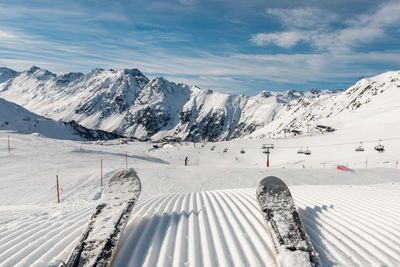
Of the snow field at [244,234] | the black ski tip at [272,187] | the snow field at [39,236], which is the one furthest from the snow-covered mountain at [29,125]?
the black ski tip at [272,187]

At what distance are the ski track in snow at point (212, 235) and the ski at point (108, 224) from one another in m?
0.45

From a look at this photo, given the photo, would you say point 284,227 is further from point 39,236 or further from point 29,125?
point 29,125

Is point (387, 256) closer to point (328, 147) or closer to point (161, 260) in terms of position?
point (161, 260)

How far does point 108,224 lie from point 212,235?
2472 mm

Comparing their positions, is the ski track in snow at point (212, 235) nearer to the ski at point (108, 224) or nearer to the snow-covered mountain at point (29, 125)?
the ski at point (108, 224)

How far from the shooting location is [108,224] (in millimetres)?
5293

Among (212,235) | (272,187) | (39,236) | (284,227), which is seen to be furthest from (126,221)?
(272,187)

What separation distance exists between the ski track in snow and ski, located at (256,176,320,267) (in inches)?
15.6

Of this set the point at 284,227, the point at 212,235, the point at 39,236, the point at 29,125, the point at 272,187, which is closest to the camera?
the point at 284,227

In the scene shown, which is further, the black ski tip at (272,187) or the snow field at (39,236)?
the black ski tip at (272,187)

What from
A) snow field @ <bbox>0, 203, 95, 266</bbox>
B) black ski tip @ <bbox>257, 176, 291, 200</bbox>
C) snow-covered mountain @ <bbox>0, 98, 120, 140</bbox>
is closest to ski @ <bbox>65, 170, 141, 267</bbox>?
snow field @ <bbox>0, 203, 95, 266</bbox>

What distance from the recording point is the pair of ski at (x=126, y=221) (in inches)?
171

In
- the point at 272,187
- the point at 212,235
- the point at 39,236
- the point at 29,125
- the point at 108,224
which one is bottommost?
the point at 39,236

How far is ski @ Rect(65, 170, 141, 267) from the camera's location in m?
4.36
